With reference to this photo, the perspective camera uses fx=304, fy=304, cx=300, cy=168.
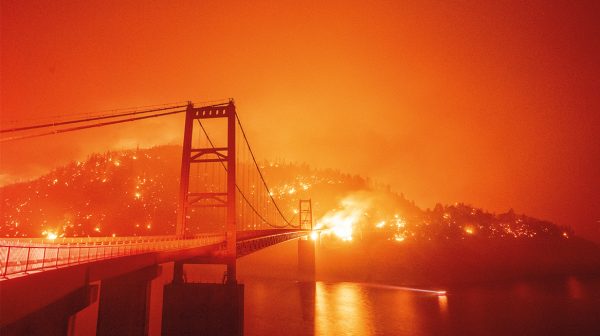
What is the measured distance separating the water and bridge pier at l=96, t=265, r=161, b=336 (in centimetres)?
2114

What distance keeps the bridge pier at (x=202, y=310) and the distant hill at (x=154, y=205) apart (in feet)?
255

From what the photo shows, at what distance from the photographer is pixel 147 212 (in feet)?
367

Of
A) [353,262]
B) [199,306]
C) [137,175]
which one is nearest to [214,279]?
[353,262]

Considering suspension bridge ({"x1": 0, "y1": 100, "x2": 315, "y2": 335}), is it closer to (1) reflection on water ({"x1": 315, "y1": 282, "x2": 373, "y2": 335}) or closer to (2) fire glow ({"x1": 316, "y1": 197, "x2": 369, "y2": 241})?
(1) reflection on water ({"x1": 315, "y1": 282, "x2": 373, "y2": 335})

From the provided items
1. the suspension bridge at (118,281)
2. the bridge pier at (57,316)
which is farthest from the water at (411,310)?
the bridge pier at (57,316)

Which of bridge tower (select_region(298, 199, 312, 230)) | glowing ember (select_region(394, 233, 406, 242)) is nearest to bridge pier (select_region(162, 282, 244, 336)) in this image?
bridge tower (select_region(298, 199, 312, 230))

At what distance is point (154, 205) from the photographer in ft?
382

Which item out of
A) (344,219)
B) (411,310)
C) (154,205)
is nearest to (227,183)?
(411,310)

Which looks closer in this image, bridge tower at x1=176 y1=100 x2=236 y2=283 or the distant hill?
Answer: bridge tower at x1=176 y1=100 x2=236 y2=283

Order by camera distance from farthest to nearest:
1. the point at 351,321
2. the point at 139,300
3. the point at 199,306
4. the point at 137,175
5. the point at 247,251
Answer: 1. the point at 137,175
2. the point at 351,321
3. the point at 247,251
4. the point at 199,306
5. the point at 139,300

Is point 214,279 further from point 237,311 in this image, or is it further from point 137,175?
point 137,175

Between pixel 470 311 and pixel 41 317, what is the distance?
161 feet

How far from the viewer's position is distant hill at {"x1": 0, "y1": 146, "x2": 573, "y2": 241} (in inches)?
4107

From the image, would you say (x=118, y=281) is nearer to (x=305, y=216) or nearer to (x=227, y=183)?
(x=227, y=183)
